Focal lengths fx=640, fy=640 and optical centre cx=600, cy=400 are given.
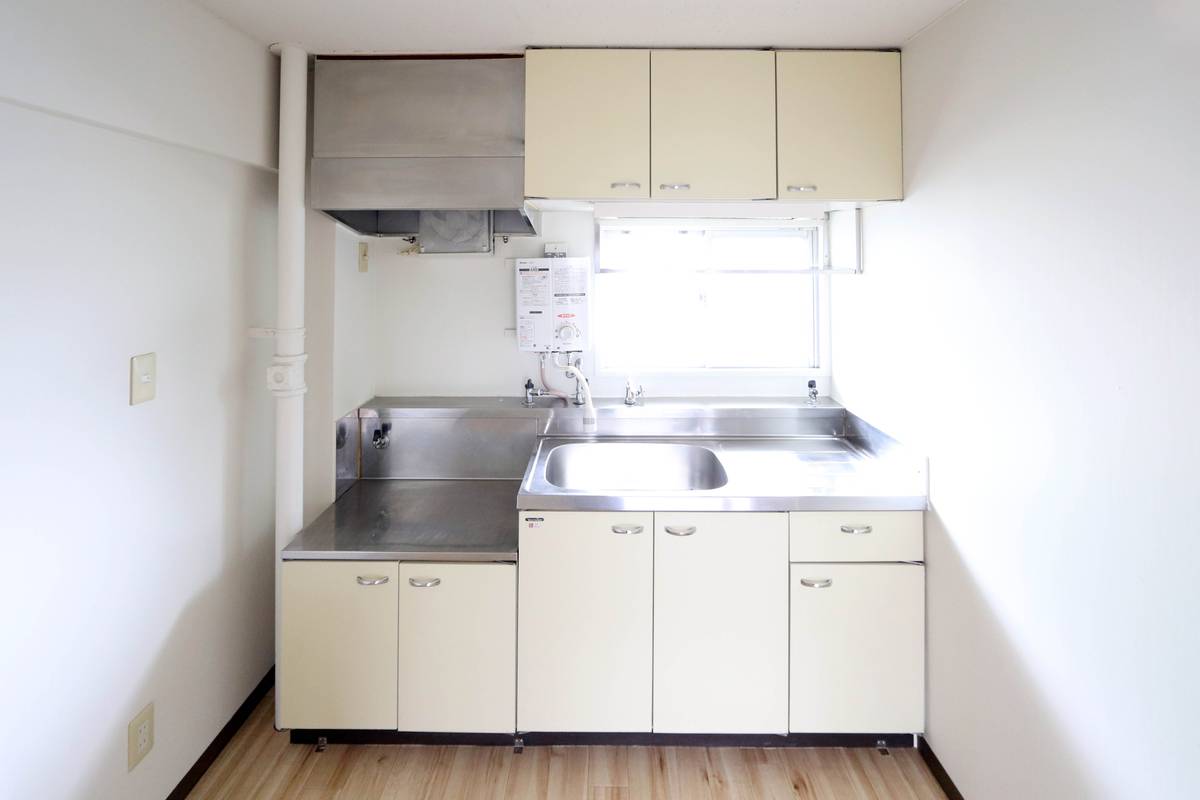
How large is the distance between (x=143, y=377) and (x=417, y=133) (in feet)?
3.54

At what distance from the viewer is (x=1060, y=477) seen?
1360 millimetres

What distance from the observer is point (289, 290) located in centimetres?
200

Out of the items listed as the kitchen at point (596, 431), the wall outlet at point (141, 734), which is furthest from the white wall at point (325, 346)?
the wall outlet at point (141, 734)

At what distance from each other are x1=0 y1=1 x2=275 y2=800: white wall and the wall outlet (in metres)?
0.03

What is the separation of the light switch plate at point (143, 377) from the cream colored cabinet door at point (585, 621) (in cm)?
102

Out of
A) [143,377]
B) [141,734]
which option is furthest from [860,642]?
[143,377]

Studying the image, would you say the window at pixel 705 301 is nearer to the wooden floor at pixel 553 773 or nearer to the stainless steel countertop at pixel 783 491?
the stainless steel countertop at pixel 783 491

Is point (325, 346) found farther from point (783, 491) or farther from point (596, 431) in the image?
point (783, 491)

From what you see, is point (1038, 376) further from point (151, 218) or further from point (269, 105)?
point (269, 105)

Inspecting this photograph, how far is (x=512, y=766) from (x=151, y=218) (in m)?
1.80

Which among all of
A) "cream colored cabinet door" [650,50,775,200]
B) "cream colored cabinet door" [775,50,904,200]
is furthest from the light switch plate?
"cream colored cabinet door" [775,50,904,200]

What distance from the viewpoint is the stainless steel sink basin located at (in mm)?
2459

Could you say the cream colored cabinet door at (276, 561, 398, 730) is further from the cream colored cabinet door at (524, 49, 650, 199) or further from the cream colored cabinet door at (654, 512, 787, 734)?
the cream colored cabinet door at (524, 49, 650, 199)

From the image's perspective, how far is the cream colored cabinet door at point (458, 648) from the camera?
6.19ft
